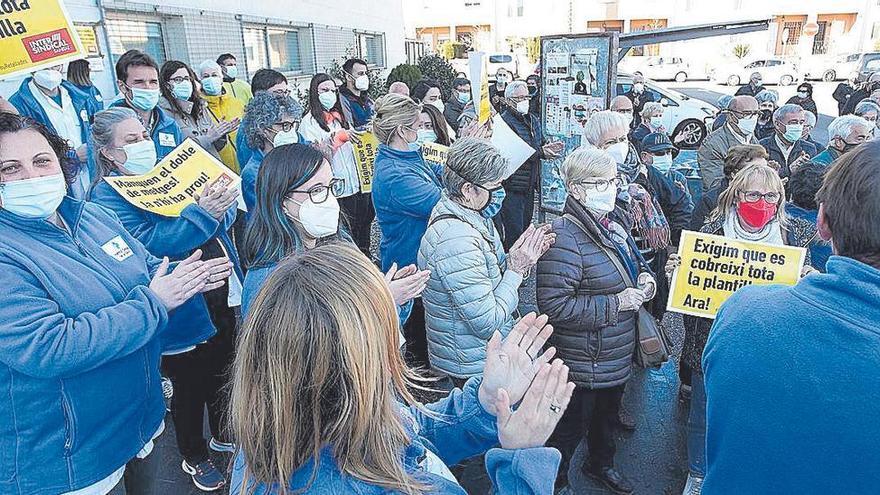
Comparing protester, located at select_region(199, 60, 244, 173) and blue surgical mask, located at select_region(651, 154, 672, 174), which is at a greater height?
protester, located at select_region(199, 60, 244, 173)

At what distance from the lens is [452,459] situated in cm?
156

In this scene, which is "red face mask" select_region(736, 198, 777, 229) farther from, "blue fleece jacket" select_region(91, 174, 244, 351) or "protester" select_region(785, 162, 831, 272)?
"blue fleece jacket" select_region(91, 174, 244, 351)

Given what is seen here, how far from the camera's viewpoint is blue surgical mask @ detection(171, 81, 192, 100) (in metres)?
4.98

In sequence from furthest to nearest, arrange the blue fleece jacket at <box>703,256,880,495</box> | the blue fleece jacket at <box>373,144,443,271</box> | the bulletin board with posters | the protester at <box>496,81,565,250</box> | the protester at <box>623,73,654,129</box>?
the protester at <box>623,73,654,129</box> < the protester at <box>496,81,565,250</box> < the bulletin board with posters < the blue fleece jacket at <box>373,144,443,271</box> < the blue fleece jacket at <box>703,256,880,495</box>

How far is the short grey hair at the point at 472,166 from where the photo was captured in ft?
8.95

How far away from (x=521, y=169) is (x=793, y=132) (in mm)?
2557

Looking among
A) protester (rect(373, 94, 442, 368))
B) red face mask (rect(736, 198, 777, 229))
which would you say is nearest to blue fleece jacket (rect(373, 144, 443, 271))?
protester (rect(373, 94, 442, 368))

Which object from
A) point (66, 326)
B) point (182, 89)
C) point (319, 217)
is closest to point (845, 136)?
point (319, 217)

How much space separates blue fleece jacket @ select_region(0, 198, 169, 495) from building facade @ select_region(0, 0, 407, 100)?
5963 millimetres

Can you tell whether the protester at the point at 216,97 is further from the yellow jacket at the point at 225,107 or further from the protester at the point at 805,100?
the protester at the point at 805,100

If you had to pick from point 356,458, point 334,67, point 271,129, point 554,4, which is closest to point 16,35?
point 271,129

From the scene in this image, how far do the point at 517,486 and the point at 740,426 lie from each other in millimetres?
656

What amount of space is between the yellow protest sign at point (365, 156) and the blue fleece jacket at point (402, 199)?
6.19 feet

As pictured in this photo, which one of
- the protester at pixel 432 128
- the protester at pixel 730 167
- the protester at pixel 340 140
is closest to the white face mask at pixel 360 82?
the protester at pixel 340 140
